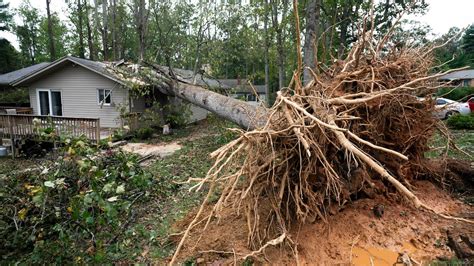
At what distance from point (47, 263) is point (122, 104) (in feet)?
38.9

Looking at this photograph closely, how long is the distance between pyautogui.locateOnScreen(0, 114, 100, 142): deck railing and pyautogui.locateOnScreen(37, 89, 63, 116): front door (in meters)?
3.99

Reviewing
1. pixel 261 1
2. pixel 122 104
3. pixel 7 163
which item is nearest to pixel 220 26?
pixel 261 1

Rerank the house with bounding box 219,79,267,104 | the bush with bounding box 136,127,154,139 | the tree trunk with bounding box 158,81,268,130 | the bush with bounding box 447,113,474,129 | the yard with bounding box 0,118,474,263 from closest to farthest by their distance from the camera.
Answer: the yard with bounding box 0,118,474,263 < the house with bounding box 219,79,267,104 < the tree trunk with bounding box 158,81,268,130 < the bush with bounding box 447,113,474,129 < the bush with bounding box 136,127,154,139

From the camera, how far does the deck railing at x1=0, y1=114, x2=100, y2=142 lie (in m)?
10.7

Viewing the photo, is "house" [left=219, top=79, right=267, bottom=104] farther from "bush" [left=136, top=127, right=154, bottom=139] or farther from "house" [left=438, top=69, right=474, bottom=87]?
"bush" [left=136, top=127, right=154, bottom=139]

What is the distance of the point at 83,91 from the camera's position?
14.9 metres

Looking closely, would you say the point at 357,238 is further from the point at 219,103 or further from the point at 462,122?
the point at 462,122

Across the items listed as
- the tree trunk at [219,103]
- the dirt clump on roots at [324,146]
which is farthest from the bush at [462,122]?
the tree trunk at [219,103]

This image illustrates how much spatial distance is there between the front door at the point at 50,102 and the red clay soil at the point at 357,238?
1540cm

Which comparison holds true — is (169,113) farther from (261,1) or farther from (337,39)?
(337,39)

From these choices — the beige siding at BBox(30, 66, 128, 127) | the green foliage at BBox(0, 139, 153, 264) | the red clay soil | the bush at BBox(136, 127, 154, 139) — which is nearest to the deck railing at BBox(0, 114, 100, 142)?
the bush at BBox(136, 127, 154, 139)

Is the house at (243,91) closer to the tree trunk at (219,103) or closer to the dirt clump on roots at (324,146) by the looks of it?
the tree trunk at (219,103)

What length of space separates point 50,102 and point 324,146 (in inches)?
657

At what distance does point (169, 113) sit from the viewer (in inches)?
615
